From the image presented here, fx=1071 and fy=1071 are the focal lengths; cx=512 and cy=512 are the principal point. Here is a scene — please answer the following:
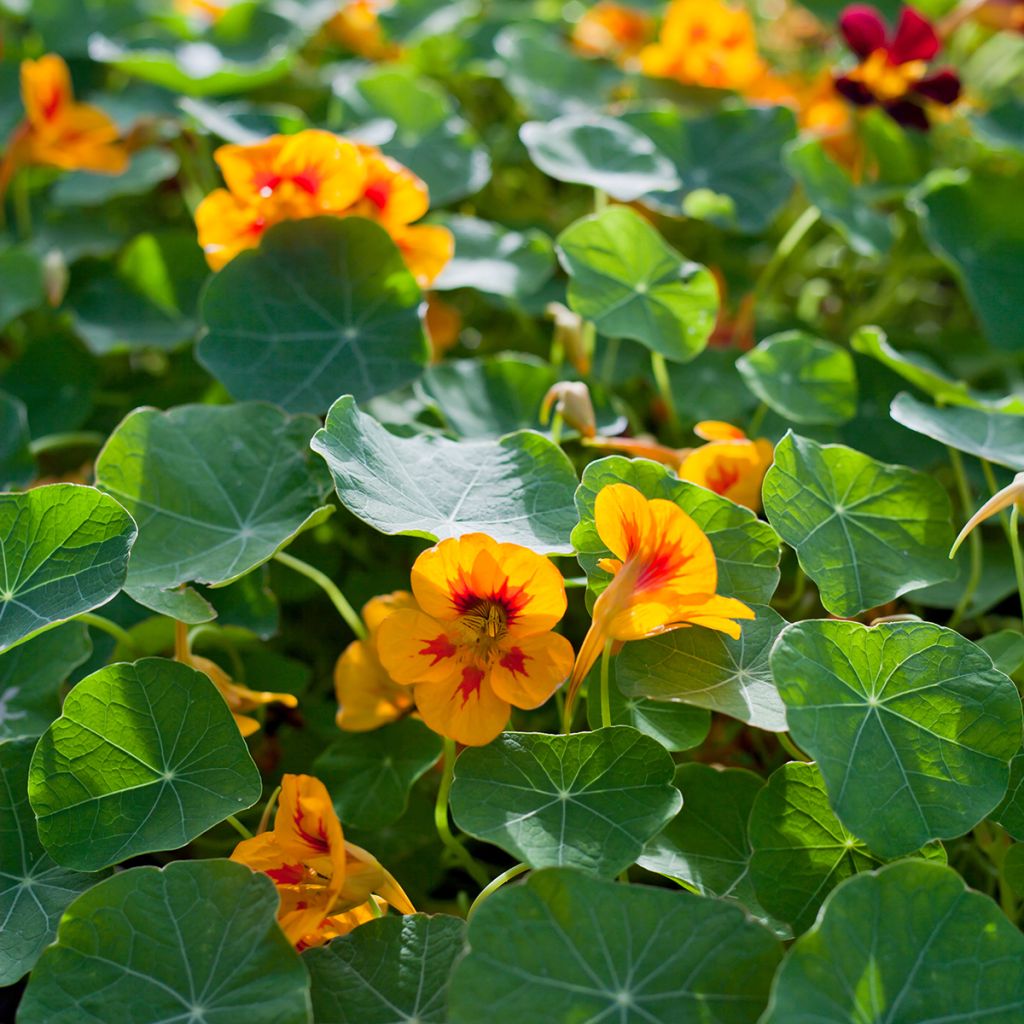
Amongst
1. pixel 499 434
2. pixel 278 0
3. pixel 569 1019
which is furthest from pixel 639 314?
pixel 278 0

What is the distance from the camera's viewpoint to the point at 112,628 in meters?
0.91

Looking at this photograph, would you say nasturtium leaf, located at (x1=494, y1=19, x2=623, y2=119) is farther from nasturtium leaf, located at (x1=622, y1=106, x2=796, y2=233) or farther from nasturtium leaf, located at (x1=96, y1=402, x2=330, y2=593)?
nasturtium leaf, located at (x1=96, y1=402, x2=330, y2=593)

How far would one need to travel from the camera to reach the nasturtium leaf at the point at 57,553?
82 cm

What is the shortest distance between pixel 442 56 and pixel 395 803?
129cm

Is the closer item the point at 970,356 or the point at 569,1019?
the point at 569,1019

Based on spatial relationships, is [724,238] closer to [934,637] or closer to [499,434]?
[499,434]

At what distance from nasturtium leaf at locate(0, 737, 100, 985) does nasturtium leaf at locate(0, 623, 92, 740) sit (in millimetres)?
66

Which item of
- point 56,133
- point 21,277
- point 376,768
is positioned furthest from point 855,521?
point 56,133

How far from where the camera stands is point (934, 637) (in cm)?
77

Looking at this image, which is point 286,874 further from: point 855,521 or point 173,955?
point 855,521

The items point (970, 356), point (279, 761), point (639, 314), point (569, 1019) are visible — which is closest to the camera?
point (569, 1019)

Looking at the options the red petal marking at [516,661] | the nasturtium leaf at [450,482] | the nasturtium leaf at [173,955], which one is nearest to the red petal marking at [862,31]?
the nasturtium leaf at [450,482]

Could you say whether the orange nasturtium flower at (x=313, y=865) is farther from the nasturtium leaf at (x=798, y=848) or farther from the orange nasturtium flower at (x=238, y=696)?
the nasturtium leaf at (x=798, y=848)

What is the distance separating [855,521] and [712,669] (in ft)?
0.77
